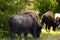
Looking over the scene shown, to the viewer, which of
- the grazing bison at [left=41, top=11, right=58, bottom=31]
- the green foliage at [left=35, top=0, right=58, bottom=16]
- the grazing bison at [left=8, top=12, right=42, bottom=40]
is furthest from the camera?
the green foliage at [left=35, top=0, right=58, bottom=16]

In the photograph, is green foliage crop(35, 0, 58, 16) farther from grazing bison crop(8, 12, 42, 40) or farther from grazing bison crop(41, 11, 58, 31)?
grazing bison crop(8, 12, 42, 40)

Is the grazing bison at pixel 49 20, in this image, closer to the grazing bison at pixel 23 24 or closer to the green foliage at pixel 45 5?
the grazing bison at pixel 23 24

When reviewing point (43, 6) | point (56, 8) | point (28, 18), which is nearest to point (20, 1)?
point (28, 18)

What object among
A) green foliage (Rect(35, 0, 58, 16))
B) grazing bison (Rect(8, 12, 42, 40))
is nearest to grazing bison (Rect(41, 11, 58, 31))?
grazing bison (Rect(8, 12, 42, 40))

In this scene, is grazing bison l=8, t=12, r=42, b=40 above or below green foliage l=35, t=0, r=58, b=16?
above

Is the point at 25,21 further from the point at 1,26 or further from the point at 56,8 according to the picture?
the point at 56,8

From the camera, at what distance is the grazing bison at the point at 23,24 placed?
14.6m

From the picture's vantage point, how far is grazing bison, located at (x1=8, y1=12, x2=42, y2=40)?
1465 cm

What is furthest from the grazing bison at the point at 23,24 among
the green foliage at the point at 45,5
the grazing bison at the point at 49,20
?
the green foliage at the point at 45,5

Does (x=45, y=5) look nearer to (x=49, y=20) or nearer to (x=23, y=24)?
(x=49, y=20)

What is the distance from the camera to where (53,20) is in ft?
71.3

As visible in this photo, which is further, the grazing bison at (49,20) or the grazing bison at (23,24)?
the grazing bison at (49,20)

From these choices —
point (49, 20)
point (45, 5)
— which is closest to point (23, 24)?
point (49, 20)

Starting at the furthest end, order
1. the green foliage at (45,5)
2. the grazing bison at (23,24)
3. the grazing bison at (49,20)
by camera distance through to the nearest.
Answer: the green foliage at (45,5) → the grazing bison at (49,20) → the grazing bison at (23,24)
